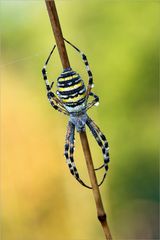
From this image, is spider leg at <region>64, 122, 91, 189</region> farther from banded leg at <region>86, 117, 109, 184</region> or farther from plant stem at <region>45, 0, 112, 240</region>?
plant stem at <region>45, 0, 112, 240</region>

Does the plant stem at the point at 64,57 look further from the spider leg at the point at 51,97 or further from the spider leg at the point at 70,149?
the spider leg at the point at 70,149

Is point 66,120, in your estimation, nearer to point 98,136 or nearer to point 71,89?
point 98,136

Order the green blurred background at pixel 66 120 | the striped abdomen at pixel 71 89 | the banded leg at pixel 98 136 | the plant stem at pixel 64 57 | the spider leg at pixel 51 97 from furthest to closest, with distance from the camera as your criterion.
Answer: the green blurred background at pixel 66 120
the banded leg at pixel 98 136
the spider leg at pixel 51 97
the striped abdomen at pixel 71 89
the plant stem at pixel 64 57

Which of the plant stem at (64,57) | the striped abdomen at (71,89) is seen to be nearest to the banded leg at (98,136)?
the striped abdomen at (71,89)

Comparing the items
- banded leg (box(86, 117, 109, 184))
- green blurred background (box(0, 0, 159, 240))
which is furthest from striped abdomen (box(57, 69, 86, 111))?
green blurred background (box(0, 0, 159, 240))
